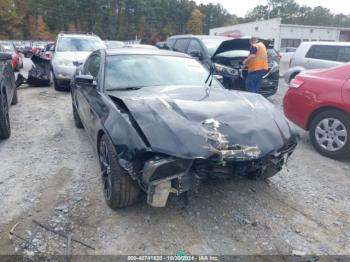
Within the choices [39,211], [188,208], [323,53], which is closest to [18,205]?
[39,211]

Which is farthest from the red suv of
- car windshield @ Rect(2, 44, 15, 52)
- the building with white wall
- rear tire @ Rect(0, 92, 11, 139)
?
the building with white wall

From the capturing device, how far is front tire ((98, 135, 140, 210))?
3.00 metres

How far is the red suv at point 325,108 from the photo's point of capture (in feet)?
15.6

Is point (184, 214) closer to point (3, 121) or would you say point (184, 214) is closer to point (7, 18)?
point (3, 121)

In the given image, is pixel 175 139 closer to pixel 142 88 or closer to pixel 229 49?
pixel 142 88

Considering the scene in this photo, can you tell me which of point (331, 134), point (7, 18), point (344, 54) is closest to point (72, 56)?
point (331, 134)

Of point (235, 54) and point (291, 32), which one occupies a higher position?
point (291, 32)

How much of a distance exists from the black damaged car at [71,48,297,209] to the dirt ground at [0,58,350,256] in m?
0.30

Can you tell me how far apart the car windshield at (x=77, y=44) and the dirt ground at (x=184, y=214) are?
6191 millimetres

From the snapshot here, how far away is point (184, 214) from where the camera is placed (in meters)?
3.23

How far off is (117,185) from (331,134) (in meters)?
3.41

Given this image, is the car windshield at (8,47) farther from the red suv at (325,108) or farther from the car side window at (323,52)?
the red suv at (325,108)

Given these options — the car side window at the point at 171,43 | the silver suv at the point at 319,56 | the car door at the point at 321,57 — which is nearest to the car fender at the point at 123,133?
the car side window at the point at 171,43

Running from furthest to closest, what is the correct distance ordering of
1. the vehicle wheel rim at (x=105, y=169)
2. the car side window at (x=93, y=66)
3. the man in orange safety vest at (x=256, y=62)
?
the man in orange safety vest at (x=256, y=62), the car side window at (x=93, y=66), the vehicle wheel rim at (x=105, y=169)
